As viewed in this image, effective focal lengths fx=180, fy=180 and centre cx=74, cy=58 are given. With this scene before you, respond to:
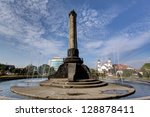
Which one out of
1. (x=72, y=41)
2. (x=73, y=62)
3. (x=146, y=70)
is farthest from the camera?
(x=146, y=70)

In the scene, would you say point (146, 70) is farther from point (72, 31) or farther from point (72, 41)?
point (72, 31)

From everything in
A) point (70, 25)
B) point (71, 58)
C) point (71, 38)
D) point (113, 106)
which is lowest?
point (113, 106)

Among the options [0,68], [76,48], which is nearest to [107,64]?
[0,68]

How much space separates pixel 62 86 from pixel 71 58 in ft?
17.7

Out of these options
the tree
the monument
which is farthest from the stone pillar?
the tree

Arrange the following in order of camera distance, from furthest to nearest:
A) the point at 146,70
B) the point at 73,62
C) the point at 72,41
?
1. the point at 146,70
2. the point at 72,41
3. the point at 73,62

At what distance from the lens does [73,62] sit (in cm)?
2061

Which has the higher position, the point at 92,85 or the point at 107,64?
the point at 107,64

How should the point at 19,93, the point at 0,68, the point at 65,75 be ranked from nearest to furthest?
the point at 19,93 < the point at 65,75 < the point at 0,68

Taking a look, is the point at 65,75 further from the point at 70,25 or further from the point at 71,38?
the point at 70,25

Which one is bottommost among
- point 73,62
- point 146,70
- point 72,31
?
point 73,62

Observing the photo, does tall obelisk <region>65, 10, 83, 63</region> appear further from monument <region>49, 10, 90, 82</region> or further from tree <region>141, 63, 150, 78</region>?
tree <region>141, 63, 150, 78</region>

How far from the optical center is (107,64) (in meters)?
105

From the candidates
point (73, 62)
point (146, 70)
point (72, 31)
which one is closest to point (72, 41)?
point (72, 31)
